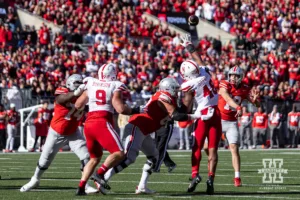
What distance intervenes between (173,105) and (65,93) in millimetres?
1429

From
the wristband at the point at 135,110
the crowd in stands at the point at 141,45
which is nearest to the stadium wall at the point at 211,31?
the crowd in stands at the point at 141,45

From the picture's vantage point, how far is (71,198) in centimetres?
1075

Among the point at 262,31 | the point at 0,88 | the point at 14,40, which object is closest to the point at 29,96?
the point at 0,88

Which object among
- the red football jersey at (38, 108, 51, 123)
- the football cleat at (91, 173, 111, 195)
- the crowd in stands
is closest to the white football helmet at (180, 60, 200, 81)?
the football cleat at (91, 173, 111, 195)

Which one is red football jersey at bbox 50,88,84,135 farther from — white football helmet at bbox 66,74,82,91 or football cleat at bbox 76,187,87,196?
football cleat at bbox 76,187,87,196

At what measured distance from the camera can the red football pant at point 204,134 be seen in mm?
11688

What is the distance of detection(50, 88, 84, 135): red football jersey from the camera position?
1191 cm

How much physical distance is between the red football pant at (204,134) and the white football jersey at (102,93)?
4.50 feet

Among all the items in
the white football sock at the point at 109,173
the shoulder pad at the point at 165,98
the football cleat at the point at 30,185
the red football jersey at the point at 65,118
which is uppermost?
the shoulder pad at the point at 165,98

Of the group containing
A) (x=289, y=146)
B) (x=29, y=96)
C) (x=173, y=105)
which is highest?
(x=173, y=105)

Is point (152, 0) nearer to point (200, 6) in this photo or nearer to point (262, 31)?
point (200, 6)

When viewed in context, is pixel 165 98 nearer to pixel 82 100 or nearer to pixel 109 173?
pixel 82 100

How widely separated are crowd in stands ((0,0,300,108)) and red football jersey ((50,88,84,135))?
47.2ft

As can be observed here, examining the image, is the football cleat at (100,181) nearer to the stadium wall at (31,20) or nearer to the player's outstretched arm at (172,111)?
the player's outstretched arm at (172,111)
